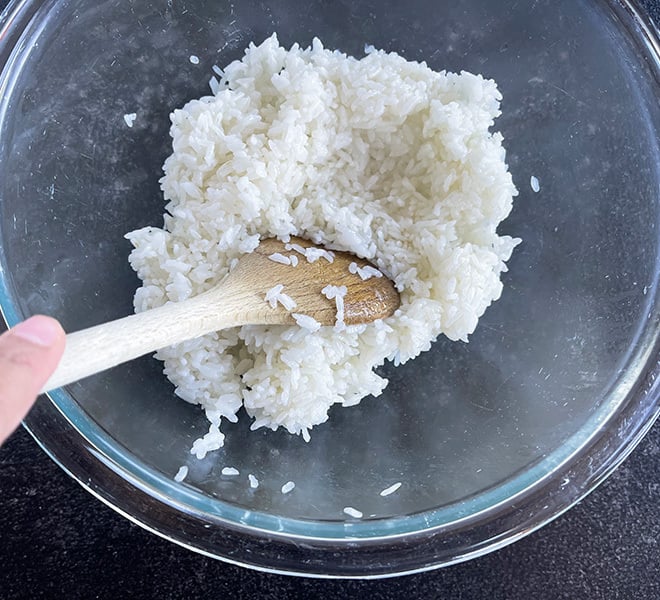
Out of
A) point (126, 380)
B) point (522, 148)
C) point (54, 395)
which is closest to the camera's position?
point (54, 395)

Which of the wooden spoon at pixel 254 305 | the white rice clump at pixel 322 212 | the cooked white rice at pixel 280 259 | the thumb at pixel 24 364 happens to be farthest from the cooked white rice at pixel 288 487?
the thumb at pixel 24 364

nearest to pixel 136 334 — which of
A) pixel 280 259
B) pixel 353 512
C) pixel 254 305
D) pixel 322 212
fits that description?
pixel 254 305

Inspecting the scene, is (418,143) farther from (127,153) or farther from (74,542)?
(74,542)

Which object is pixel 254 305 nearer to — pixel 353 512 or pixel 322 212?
pixel 322 212

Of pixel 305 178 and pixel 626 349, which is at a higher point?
pixel 305 178

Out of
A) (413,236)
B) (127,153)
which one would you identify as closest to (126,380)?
(127,153)

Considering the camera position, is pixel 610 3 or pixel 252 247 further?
pixel 610 3
